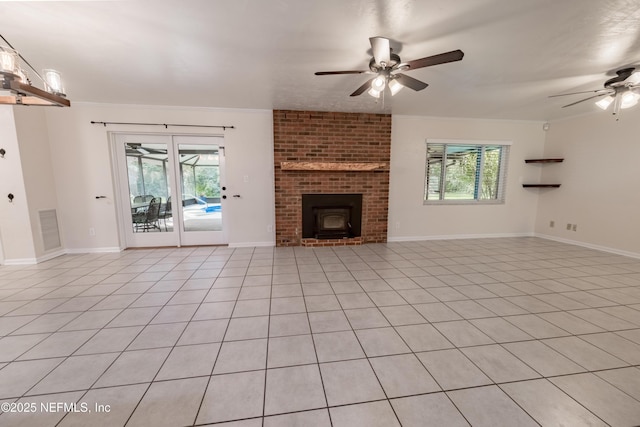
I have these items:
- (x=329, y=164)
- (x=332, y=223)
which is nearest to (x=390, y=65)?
(x=329, y=164)

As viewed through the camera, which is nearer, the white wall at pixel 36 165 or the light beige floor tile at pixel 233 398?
the light beige floor tile at pixel 233 398

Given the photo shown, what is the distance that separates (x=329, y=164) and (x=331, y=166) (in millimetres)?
50

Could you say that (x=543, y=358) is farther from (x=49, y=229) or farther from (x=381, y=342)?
(x=49, y=229)

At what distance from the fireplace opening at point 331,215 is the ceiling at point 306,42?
5.76ft

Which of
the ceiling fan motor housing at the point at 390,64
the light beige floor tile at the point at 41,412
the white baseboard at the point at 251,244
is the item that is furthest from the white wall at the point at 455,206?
the light beige floor tile at the point at 41,412

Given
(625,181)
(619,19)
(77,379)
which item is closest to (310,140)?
(619,19)

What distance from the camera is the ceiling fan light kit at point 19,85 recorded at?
1.32 m

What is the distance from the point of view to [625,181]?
389 centimetres

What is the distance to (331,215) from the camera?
450 centimetres

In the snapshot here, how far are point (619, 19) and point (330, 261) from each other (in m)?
3.46

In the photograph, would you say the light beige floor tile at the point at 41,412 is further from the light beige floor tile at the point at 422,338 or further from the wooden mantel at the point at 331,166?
the wooden mantel at the point at 331,166

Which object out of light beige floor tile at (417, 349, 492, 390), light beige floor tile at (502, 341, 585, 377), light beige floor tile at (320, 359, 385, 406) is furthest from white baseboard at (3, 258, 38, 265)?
light beige floor tile at (502, 341, 585, 377)

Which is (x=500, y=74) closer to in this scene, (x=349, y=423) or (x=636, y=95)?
(x=636, y=95)

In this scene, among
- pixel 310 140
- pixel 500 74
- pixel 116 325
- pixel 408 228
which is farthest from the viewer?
pixel 408 228
